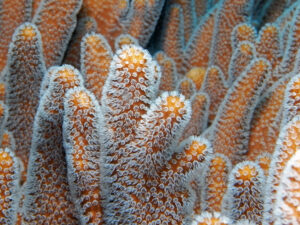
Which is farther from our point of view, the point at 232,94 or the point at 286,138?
the point at 232,94

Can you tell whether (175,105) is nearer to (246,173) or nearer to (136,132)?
(136,132)

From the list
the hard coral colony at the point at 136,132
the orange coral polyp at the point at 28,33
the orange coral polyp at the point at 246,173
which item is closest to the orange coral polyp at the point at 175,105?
the hard coral colony at the point at 136,132

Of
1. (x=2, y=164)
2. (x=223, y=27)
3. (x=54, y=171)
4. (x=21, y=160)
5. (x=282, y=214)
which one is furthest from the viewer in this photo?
(x=223, y=27)

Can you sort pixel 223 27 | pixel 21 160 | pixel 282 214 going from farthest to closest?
pixel 223 27 → pixel 21 160 → pixel 282 214

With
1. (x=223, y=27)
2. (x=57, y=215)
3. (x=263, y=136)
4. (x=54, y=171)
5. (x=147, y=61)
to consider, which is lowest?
(x=57, y=215)

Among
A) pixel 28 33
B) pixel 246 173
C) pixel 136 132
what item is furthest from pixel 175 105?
pixel 28 33

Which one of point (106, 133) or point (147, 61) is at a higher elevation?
point (147, 61)

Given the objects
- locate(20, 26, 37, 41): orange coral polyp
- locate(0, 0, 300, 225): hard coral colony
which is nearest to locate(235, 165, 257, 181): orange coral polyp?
locate(0, 0, 300, 225): hard coral colony

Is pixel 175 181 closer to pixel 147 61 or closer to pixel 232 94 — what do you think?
pixel 147 61

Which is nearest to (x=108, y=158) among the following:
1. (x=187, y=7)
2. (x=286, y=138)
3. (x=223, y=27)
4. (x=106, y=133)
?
(x=106, y=133)
